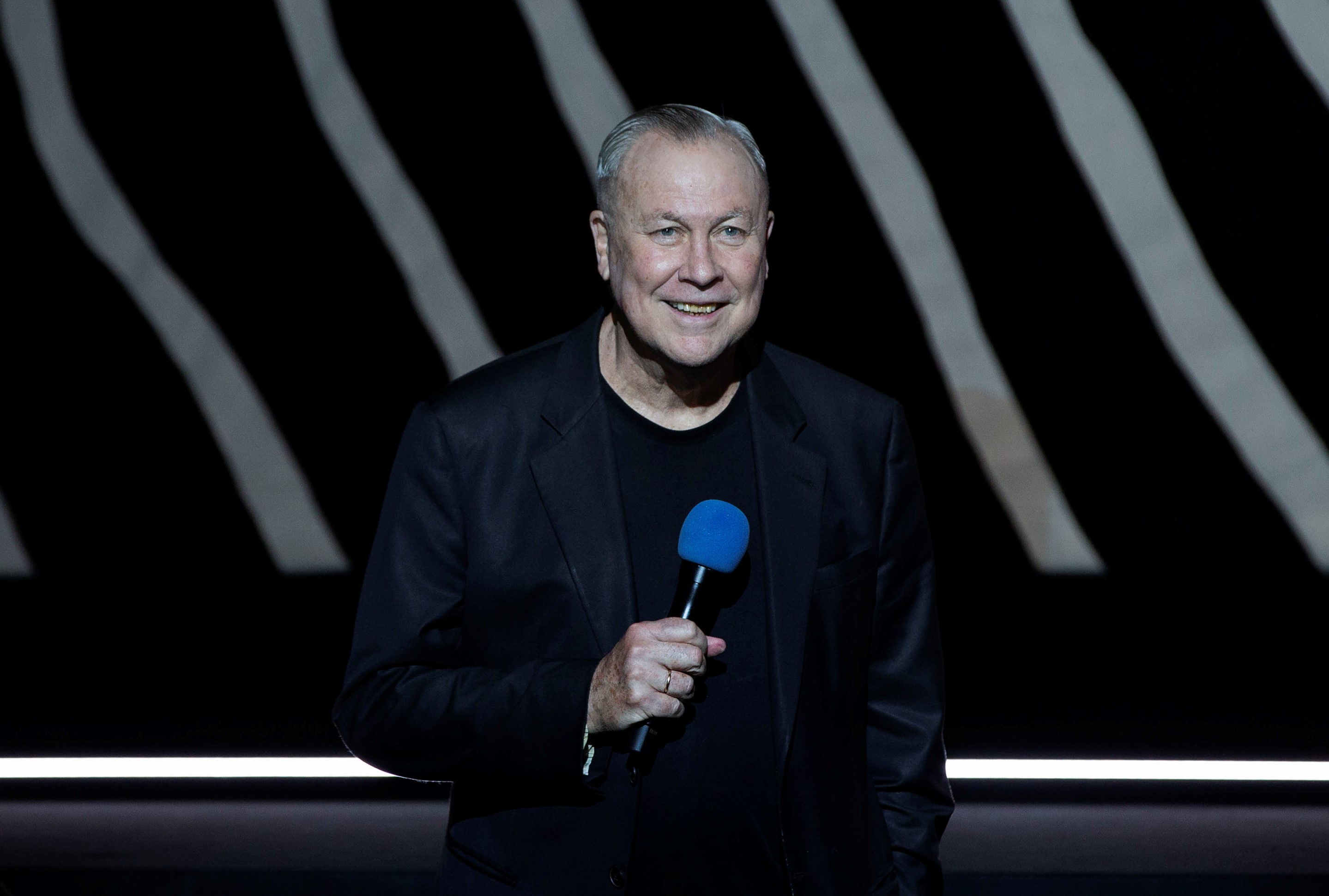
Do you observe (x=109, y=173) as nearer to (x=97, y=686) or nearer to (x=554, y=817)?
(x=97, y=686)

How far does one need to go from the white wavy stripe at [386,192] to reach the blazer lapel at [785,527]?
170 cm

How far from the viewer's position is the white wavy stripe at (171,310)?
10.0ft

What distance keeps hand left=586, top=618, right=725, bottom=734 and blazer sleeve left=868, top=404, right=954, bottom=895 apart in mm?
412

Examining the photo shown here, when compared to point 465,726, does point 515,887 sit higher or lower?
lower

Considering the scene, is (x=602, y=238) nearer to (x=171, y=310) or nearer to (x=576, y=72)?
(x=576, y=72)

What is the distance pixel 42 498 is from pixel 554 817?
2.40m

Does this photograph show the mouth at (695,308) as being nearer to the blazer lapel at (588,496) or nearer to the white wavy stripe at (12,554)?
the blazer lapel at (588,496)

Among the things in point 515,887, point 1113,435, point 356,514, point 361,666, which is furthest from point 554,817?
point 1113,435

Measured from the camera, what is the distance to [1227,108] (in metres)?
2.87

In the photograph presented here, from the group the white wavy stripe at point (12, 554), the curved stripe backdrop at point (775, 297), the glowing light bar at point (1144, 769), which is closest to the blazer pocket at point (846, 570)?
the curved stripe backdrop at point (775, 297)

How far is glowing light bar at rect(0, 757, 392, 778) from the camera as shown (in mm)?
2961

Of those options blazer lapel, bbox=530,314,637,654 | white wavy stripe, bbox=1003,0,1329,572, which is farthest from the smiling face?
white wavy stripe, bbox=1003,0,1329,572

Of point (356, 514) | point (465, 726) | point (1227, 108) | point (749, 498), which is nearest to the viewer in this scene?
point (465, 726)

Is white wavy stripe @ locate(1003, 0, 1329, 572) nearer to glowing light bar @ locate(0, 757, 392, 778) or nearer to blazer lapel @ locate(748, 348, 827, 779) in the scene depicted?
blazer lapel @ locate(748, 348, 827, 779)
